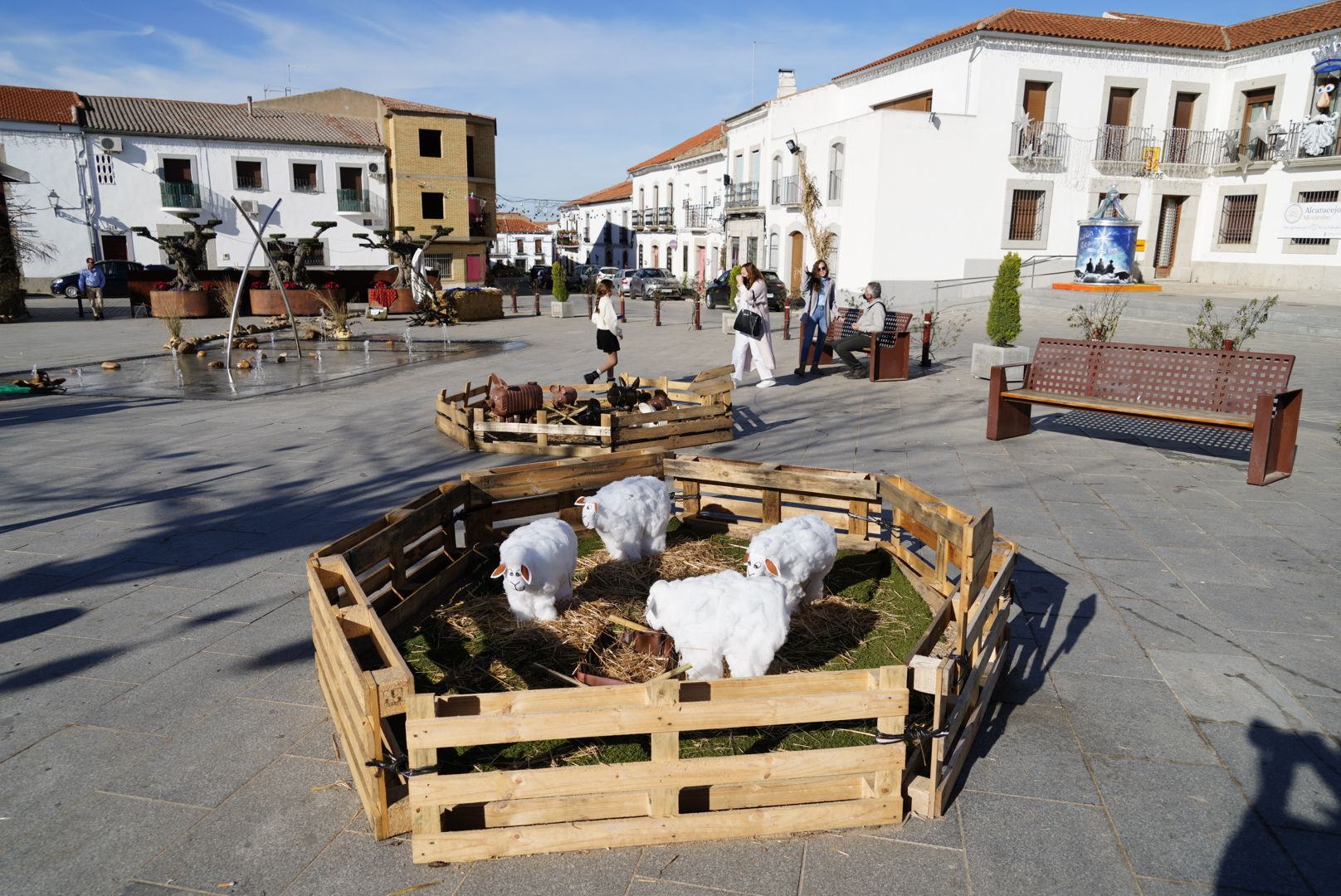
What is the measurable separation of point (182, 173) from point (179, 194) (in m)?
1.26

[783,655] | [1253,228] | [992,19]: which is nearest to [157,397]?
[783,655]

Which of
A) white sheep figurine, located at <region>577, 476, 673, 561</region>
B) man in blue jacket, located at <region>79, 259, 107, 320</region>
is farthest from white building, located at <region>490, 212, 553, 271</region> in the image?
white sheep figurine, located at <region>577, 476, 673, 561</region>

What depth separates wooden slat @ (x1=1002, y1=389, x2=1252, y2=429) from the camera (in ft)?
26.6

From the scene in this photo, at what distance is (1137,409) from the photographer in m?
8.70

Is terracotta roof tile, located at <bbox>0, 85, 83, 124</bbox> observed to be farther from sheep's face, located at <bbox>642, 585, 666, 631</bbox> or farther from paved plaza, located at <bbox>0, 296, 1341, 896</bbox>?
sheep's face, located at <bbox>642, 585, 666, 631</bbox>

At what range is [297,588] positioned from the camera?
5617 mm

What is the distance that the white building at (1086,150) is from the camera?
2761 cm

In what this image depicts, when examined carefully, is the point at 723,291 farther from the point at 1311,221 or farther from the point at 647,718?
the point at 647,718

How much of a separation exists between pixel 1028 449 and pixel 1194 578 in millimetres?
3680

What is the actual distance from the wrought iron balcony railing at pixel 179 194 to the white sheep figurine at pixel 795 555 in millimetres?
43879

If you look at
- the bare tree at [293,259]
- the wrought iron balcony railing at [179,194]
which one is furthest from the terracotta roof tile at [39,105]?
the bare tree at [293,259]

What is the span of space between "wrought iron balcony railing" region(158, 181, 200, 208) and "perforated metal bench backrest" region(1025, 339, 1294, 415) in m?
41.7

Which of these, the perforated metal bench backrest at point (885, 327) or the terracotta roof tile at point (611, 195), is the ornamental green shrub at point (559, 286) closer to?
the perforated metal bench backrest at point (885, 327)

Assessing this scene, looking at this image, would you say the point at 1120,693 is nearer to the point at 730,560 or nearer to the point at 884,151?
the point at 730,560
